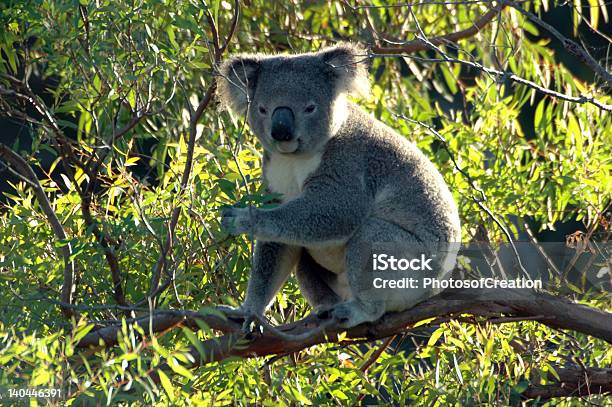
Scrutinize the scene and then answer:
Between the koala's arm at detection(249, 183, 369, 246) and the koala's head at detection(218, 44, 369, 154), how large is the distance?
0.60 feet

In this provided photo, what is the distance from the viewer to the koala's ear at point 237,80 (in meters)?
3.15

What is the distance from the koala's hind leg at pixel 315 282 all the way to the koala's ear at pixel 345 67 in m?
0.59

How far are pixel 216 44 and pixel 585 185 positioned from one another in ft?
4.94

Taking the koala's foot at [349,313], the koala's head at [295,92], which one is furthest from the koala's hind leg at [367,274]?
the koala's head at [295,92]

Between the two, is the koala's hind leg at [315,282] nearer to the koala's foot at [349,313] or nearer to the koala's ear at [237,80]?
the koala's foot at [349,313]

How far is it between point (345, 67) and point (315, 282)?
2.42 ft

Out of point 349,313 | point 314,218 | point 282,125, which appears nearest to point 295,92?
point 282,125

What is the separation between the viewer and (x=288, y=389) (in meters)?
2.58

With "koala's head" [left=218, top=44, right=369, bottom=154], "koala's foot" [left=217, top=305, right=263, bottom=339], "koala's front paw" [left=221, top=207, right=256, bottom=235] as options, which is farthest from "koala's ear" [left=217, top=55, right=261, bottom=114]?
"koala's foot" [left=217, top=305, right=263, bottom=339]

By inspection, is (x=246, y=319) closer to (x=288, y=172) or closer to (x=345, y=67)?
(x=288, y=172)

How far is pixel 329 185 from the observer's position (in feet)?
9.92

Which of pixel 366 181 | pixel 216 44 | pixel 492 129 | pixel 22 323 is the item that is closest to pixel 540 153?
pixel 492 129

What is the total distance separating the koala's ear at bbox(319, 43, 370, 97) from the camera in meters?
3.16

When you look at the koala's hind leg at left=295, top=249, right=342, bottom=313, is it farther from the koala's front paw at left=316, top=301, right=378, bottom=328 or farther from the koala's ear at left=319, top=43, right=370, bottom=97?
the koala's ear at left=319, top=43, right=370, bottom=97
